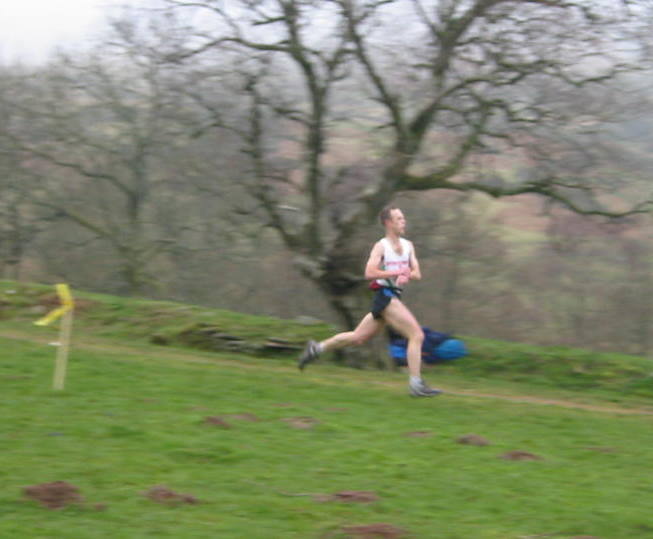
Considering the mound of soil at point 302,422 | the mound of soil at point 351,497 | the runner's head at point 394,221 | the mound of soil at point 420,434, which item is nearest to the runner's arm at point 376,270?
the runner's head at point 394,221

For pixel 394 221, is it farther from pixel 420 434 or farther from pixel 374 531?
pixel 374 531

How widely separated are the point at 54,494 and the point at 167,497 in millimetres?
666

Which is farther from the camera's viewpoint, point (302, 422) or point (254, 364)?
point (254, 364)

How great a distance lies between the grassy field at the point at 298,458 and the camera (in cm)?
536

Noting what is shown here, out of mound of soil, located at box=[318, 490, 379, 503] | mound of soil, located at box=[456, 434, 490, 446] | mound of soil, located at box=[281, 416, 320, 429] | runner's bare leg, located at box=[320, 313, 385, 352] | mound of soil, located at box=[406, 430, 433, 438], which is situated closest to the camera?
mound of soil, located at box=[318, 490, 379, 503]

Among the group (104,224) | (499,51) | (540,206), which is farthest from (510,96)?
(104,224)

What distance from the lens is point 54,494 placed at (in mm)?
5496

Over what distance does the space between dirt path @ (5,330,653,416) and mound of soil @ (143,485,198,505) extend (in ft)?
19.1

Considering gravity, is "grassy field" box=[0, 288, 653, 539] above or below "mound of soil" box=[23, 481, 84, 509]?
above

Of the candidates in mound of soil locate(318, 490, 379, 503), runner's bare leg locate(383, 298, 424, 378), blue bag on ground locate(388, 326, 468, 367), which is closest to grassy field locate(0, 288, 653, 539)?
mound of soil locate(318, 490, 379, 503)

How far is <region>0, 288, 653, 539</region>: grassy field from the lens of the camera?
536cm

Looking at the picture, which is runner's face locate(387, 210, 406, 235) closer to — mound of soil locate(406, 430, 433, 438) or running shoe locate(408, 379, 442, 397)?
running shoe locate(408, 379, 442, 397)

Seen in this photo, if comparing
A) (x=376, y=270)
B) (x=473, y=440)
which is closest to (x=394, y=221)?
(x=376, y=270)

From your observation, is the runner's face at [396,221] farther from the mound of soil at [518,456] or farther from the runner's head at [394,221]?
the mound of soil at [518,456]
